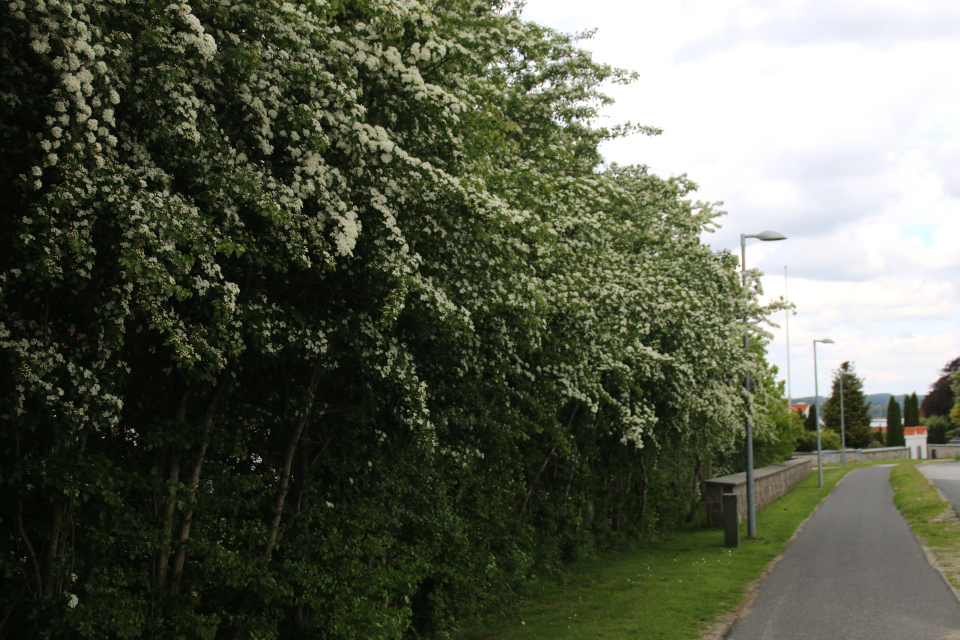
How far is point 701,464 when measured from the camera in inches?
1015

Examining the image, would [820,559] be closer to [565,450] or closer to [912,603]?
[912,603]

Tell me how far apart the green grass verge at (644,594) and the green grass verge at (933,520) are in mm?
2971

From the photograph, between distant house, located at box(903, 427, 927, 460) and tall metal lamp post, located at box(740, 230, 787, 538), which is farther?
distant house, located at box(903, 427, 927, 460)

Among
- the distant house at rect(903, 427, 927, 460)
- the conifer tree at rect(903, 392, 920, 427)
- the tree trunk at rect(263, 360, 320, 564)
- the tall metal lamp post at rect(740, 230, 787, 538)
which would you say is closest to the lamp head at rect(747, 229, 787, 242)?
the tall metal lamp post at rect(740, 230, 787, 538)

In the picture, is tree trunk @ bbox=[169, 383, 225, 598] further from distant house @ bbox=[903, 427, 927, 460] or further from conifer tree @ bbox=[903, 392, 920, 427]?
conifer tree @ bbox=[903, 392, 920, 427]

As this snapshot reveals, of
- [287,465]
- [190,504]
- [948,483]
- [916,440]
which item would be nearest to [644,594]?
[287,465]

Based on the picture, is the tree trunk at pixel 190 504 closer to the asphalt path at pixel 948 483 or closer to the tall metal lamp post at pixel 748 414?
the tall metal lamp post at pixel 748 414

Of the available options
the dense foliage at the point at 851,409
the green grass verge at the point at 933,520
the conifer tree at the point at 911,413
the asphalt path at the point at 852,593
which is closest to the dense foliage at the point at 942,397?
the conifer tree at the point at 911,413

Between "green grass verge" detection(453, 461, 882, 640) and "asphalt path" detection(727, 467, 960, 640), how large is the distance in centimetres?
52

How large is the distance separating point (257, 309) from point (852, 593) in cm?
994

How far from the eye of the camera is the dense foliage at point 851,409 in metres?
69.9

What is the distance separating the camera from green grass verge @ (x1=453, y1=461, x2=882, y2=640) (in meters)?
9.39

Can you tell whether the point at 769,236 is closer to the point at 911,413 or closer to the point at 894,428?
the point at 894,428

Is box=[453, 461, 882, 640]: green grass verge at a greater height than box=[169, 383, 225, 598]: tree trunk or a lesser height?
lesser
